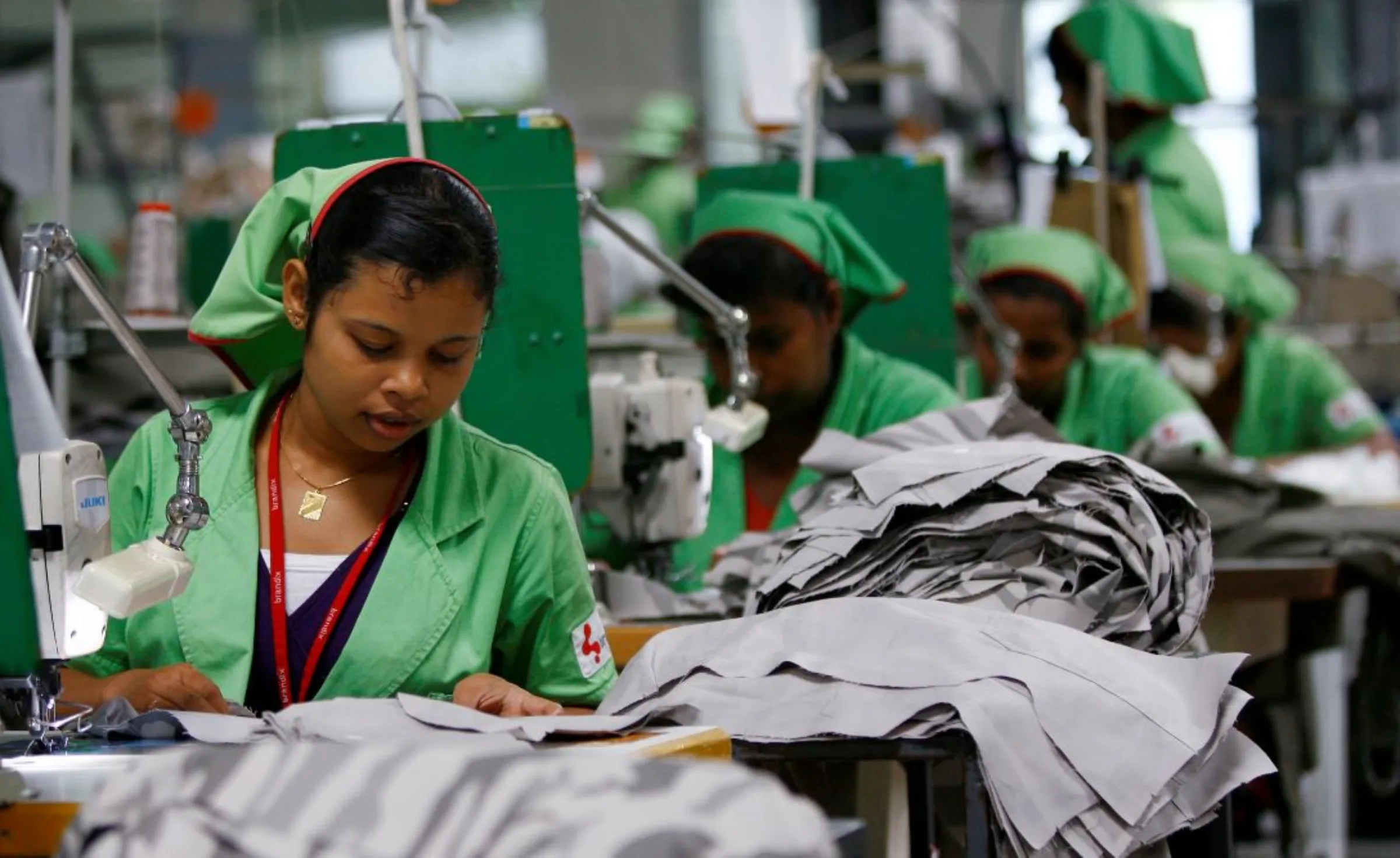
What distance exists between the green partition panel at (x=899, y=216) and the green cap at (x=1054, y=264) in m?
0.37

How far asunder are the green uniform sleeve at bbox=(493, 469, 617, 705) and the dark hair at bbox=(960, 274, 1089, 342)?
208 cm

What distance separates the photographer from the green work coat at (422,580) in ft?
5.85

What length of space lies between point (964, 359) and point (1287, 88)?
25.9 ft

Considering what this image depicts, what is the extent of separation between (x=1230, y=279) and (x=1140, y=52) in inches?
24.8

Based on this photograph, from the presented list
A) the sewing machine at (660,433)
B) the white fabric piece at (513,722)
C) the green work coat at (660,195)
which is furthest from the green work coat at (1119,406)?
the green work coat at (660,195)

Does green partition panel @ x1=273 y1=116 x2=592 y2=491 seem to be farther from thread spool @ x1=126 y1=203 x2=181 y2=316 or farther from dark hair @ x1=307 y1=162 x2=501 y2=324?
thread spool @ x1=126 y1=203 x2=181 y2=316

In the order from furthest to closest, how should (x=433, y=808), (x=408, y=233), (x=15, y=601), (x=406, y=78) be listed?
1. (x=406, y=78)
2. (x=408, y=233)
3. (x=15, y=601)
4. (x=433, y=808)

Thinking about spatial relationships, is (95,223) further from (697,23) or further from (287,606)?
(287,606)

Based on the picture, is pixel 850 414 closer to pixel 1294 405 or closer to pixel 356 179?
pixel 356 179

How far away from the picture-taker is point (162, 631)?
180cm

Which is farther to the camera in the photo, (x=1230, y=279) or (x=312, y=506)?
(x=1230, y=279)

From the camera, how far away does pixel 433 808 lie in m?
0.99

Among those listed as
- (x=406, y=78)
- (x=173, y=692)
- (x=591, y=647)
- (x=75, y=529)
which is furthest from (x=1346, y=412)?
(x=75, y=529)

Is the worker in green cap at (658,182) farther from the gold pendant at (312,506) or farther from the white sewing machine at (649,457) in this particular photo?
the gold pendant at (312,506)
